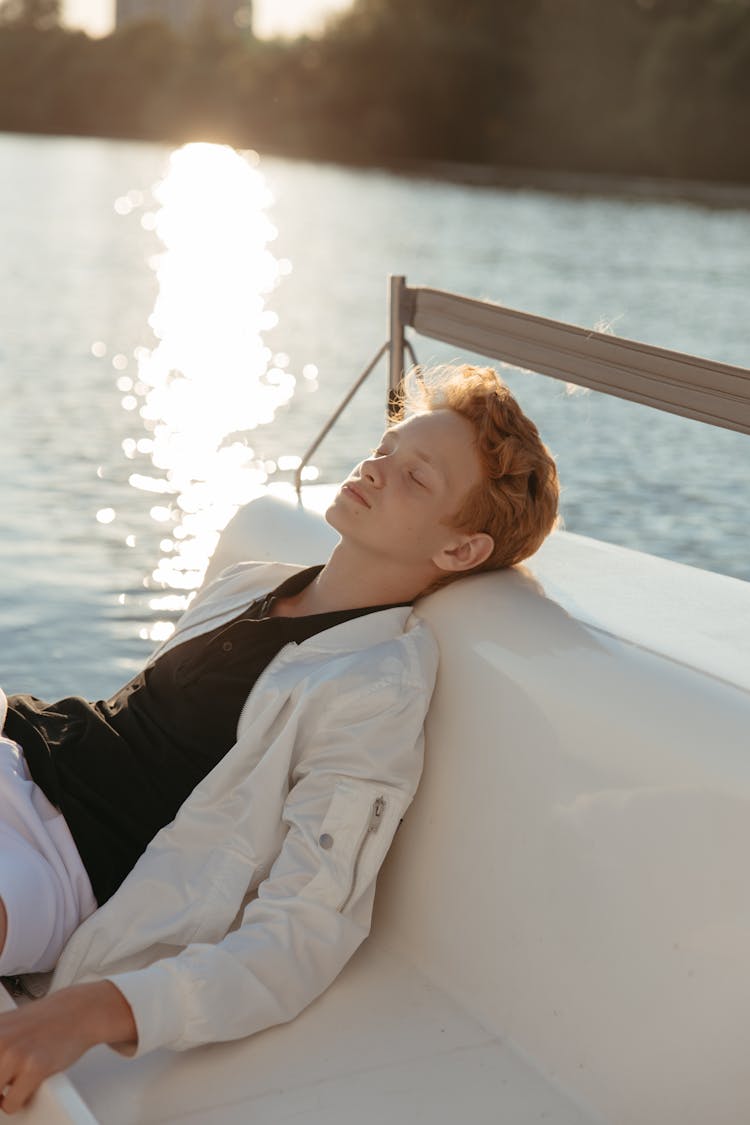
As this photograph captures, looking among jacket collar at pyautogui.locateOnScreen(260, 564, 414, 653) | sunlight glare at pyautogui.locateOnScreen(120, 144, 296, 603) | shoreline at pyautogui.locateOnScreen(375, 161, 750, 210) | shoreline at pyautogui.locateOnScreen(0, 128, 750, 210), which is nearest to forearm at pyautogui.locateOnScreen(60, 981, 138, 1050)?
jacket collar at pyautogui.locateOnScreen(260, 564, 414, 653)

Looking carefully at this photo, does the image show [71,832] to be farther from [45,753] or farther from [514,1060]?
[514,1060]

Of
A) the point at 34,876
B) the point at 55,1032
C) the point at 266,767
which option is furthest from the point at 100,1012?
the point at 266,767

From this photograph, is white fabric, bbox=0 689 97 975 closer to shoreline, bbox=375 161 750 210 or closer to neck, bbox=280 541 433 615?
neck, bbox=280 541 433 615

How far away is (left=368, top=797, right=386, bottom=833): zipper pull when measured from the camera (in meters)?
1.78

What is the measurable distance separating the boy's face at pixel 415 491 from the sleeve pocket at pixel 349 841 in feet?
1.08

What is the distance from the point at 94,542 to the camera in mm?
6270

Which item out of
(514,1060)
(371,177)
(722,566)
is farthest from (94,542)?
(371,177)

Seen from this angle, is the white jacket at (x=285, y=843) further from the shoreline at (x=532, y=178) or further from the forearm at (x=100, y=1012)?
the shoreline at (x=532, y=178)

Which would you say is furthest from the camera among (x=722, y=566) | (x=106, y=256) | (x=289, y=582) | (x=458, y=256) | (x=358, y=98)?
(x=358, y=98)

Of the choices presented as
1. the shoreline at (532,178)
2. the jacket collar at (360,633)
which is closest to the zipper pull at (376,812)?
the jacket collar at (360,633)

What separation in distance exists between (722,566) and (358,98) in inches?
1707

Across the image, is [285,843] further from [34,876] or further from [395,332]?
[395,332]

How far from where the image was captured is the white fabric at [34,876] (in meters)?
1.73

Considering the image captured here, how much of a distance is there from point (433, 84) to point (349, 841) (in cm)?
4828
